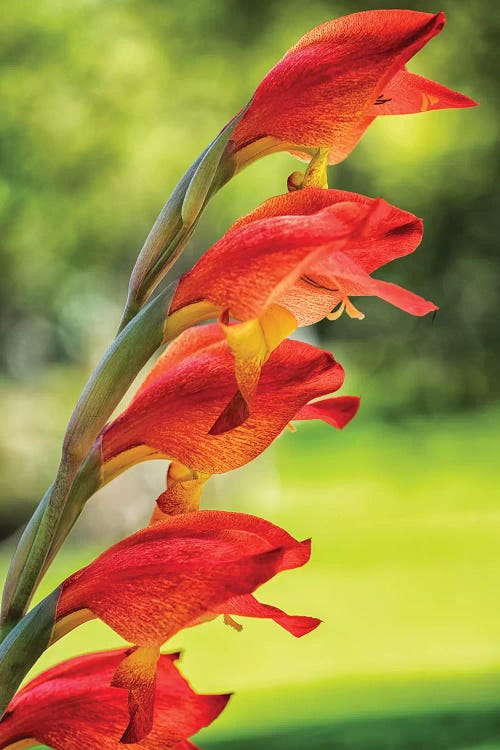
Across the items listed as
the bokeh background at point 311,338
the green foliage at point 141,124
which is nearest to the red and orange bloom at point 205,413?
the bokeh background at point 311,338

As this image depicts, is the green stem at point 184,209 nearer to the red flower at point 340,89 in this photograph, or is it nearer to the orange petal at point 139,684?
the red flower at point 340,89

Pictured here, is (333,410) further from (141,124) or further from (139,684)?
(141,124)

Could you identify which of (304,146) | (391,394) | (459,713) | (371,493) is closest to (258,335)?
(304,146)

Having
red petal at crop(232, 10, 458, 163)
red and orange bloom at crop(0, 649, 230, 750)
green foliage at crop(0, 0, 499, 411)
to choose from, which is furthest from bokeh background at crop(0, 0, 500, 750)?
red petal at crop(232, 10, 458, 163)

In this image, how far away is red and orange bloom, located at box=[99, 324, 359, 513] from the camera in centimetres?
39

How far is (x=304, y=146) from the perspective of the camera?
0.40 meters

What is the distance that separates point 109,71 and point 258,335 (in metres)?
3.63

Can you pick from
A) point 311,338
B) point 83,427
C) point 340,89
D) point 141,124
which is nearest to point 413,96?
point 340,89

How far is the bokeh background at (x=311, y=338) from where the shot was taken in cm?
270

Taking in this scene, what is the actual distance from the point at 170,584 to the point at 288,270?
4.5 inches

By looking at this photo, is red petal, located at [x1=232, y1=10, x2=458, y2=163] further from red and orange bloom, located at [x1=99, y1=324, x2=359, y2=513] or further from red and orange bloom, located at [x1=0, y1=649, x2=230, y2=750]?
red and orange bloom, located at [x1=0, y1=649, x2=230, y2=750]

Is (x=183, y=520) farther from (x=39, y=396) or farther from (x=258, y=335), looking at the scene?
(x=39, y=396)

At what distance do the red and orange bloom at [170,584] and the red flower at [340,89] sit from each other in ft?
0.43

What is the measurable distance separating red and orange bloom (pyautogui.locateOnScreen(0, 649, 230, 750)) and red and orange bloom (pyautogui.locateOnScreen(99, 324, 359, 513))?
0.07 m
